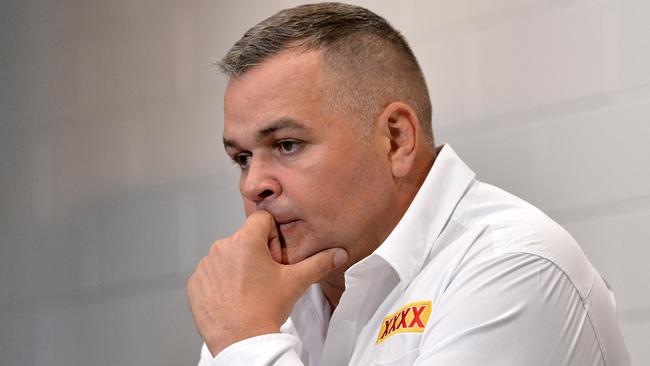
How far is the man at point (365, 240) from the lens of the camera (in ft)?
5.00

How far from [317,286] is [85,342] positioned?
1127 millimetres

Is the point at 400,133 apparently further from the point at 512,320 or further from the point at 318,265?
the point at 512,320

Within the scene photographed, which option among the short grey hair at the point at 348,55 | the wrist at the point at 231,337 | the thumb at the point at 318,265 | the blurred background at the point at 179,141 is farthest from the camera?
the blurred background at the point at 179,141

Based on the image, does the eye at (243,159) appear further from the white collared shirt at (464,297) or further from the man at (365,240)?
the white collared shirt at (464,297)

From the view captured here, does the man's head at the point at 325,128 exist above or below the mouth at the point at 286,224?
above

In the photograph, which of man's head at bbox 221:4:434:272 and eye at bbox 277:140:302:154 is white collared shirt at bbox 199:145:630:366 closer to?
man's head at bbox 221:4:434:272

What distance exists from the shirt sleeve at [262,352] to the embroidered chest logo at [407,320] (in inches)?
6.6

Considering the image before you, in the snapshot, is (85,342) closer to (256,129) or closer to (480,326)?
(256,129)

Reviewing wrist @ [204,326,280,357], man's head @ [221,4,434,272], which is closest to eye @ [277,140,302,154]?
man's head @ [221,4,434,272]

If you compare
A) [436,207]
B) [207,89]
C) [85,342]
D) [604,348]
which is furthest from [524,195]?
[85,342]

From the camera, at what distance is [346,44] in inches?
73.0

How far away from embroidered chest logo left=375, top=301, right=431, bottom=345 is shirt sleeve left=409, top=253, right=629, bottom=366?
4 cm

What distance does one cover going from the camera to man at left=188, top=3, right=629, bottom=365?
60.1 inches

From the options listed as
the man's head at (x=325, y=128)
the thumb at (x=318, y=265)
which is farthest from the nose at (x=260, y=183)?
the thumb at (x=318, y=265)
